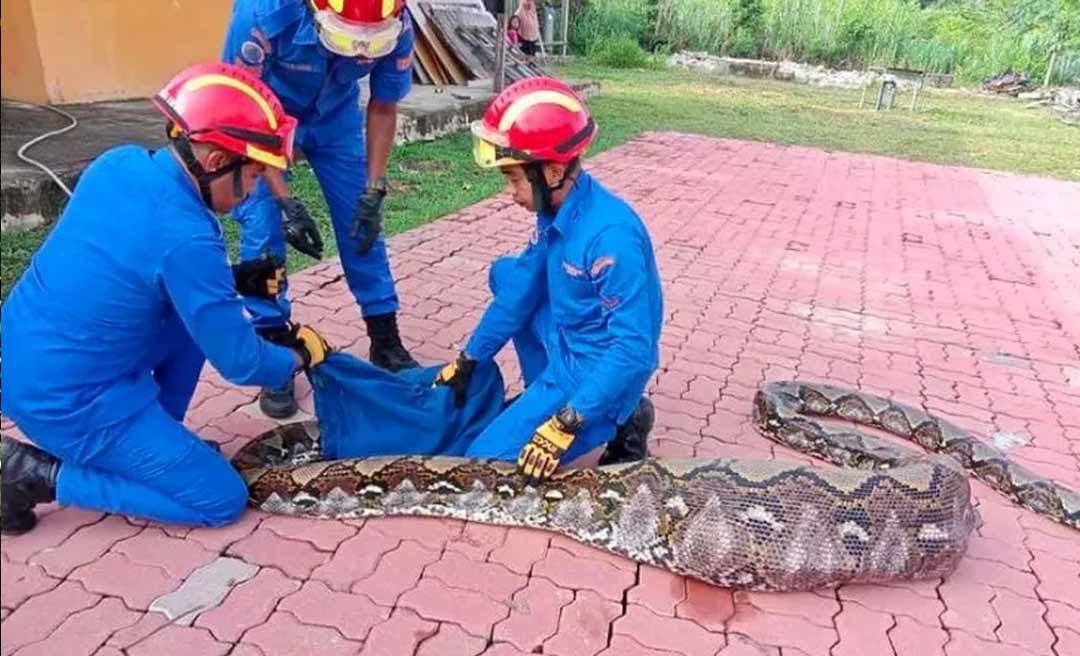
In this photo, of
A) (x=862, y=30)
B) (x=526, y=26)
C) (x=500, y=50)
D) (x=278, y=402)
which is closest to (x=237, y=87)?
(x=278, y=402)

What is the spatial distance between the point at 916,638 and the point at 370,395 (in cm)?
235

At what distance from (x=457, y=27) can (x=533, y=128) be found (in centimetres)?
1270

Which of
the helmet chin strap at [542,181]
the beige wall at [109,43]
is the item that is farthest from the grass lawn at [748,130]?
the helmet chin strap at [542,181]

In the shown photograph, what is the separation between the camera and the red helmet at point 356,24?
388cm

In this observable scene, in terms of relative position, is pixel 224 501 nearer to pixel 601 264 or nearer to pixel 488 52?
pixel 601 264

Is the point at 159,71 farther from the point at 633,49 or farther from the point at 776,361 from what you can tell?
the point at 633,49

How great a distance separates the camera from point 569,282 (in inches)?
141

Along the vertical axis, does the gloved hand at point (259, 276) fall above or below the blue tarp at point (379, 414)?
above

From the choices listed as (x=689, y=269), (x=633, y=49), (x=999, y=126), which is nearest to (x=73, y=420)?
(x=689, y=269)

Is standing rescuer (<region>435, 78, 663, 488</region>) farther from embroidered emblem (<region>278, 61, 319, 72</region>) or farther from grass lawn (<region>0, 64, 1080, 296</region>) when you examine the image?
grass lawn (<region>0, 64, 1080, 296</region>)

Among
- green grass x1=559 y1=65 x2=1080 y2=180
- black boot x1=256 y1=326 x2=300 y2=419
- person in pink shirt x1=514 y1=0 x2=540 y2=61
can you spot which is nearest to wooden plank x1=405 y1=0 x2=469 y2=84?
green grass x1=559 y1=65 x2=1080 y2=180

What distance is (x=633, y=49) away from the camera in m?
25.2

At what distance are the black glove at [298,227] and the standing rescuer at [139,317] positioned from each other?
1044 millimetres

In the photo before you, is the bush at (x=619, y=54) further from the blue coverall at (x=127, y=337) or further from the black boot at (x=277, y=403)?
the blue coverall at (x=127, y=337)
